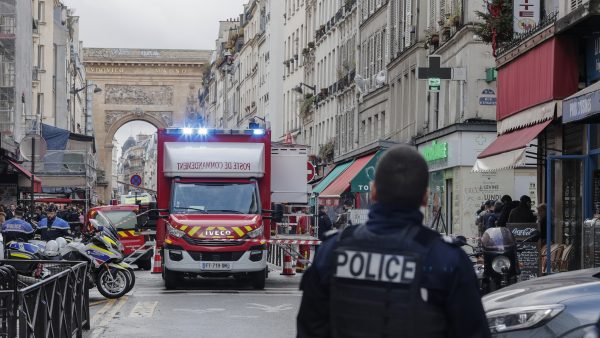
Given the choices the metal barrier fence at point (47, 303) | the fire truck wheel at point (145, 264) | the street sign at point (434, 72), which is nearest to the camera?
the metal barrier fence at point (47, 303)

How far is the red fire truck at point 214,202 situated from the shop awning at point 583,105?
23.4ft

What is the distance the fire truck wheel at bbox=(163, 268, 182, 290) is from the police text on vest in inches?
713

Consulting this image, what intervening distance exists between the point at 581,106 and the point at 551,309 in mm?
9084

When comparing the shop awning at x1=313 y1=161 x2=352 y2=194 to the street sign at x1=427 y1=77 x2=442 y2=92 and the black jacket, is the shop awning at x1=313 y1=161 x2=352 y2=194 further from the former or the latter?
the black jacket

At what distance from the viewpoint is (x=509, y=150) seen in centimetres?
2267

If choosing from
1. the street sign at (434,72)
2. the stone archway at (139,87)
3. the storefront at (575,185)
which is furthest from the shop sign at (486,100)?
the stone archway at (139,87)

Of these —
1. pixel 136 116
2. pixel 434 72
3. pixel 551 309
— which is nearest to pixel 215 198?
pixel 434 72

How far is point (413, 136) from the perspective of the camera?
136 feet

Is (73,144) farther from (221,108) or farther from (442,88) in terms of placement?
(221,108)

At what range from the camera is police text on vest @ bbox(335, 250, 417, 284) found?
16.1 feet

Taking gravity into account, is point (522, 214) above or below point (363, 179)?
below

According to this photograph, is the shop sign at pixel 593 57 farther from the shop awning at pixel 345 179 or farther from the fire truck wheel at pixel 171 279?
the shop awning at pixel 345 179

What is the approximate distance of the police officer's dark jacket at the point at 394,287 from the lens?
16.0 feet

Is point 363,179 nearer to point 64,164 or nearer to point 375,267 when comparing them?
point 64,164
